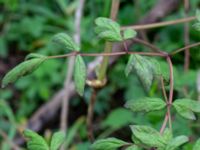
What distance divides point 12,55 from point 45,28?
0.91 feet

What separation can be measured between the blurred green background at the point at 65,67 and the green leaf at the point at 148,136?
0.79m

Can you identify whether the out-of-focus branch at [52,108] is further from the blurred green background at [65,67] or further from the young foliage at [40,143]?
the young foliage at [40,143]

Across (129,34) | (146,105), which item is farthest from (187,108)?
(129,34)

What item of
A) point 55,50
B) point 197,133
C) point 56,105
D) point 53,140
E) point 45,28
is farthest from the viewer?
point 45,28

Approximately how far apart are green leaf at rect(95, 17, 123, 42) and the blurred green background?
27.7 inches

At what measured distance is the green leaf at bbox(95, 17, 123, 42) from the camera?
0.95 m

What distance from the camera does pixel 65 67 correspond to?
7.78 feet

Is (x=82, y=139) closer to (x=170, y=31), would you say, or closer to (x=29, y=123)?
(x=29, y=123)

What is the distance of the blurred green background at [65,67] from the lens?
204cm

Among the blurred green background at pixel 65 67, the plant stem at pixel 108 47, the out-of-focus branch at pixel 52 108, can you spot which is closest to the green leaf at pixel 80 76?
the plant stem at pixel 108 47

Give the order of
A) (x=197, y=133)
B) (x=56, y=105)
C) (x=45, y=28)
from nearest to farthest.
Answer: (x=197, y=133) < (x=56, y=105) < (x=45, y=28)

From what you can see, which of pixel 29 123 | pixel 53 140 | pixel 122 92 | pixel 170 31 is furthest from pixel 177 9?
pixel 53 140

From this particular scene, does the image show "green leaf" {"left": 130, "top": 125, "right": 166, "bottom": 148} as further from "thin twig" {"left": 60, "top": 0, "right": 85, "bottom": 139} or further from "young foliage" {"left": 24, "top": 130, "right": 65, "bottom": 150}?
"thin twig" {"left": 60, "top": 0, "right": 85, "bottom": 139}

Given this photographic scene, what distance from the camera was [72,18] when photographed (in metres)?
2.67
